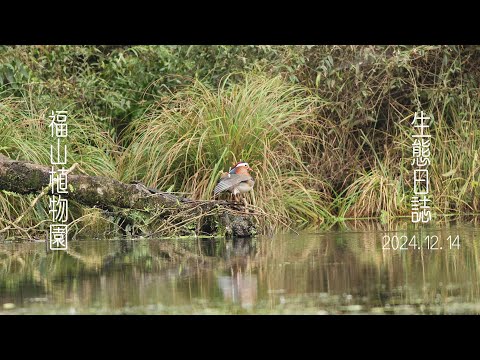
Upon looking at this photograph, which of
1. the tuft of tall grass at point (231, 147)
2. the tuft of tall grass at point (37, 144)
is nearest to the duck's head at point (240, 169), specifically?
the tuft of tall grass at point (231, 147)

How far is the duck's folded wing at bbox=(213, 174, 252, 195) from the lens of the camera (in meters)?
8.40

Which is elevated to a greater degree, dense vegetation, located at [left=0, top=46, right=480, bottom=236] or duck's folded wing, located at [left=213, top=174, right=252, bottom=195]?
dense vegetation, located at [left=0, top=46, right=480, bottom=236]

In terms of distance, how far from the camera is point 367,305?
524 cm

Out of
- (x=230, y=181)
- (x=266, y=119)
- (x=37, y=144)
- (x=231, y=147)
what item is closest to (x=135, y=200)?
(x=230, y=181)

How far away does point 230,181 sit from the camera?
8.43m

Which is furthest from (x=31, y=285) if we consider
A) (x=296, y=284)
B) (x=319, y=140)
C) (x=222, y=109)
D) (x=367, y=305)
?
(x=319, y=140)

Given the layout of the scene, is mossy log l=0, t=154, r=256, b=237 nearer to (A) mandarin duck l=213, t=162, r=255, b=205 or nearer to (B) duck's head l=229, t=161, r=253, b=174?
(A) mandarin duck l=213, t=162, r=255, b=205

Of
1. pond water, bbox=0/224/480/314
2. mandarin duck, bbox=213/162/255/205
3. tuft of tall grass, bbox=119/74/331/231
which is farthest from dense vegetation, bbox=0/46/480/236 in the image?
pond water, bbox=0/224/480/314

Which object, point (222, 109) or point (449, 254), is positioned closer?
point (449, 254)

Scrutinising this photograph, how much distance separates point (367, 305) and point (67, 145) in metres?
4.70

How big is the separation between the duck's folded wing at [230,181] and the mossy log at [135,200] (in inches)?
7.3

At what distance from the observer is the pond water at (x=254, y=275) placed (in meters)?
5.31

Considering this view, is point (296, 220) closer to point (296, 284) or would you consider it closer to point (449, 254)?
point (449, 254)

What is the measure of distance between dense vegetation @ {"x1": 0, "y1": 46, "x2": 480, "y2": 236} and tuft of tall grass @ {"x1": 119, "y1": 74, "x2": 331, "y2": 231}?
0.01m
